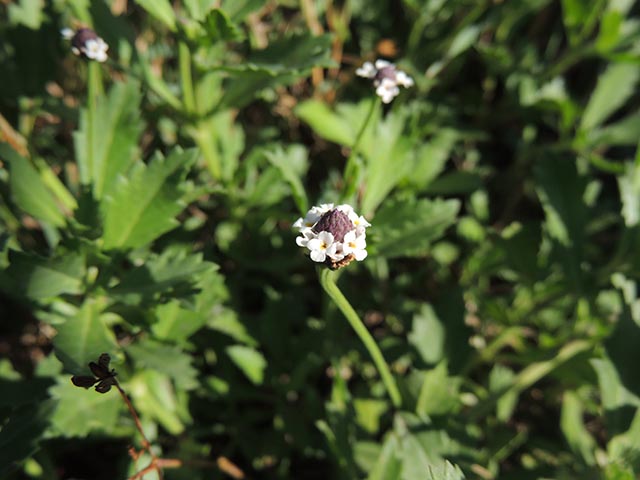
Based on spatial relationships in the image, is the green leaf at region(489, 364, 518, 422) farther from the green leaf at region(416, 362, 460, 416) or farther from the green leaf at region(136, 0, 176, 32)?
the green leaf at region(136, 0, 176, 32)

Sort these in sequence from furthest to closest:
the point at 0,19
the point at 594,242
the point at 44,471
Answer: the point at 594,242 → the point at 0,19 → the point at 44,471

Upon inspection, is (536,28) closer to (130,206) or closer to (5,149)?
(130,206)

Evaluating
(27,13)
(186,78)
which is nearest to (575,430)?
(186,78)

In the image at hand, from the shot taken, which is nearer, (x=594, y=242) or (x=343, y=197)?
(x=343, y=197)

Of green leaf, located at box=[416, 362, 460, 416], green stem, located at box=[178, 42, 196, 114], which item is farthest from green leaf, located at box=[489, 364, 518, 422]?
green stem, located at box=[178, 42, 196, 114]

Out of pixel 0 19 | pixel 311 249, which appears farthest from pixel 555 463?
pixel 0 19
